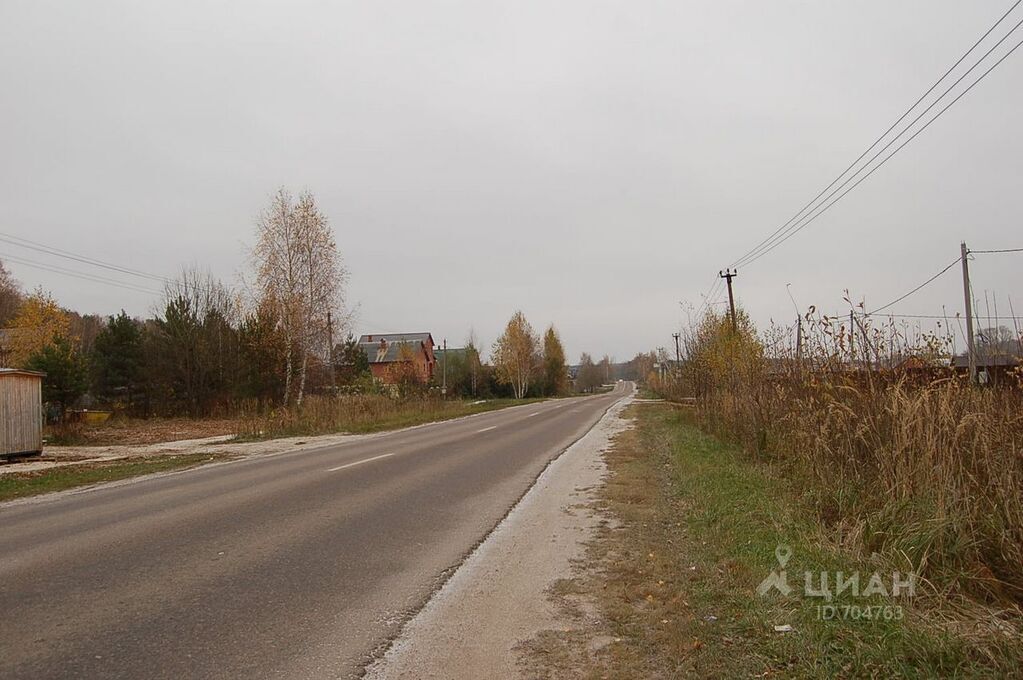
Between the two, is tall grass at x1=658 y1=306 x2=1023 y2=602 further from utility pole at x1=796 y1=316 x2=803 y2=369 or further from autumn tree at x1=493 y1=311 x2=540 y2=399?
autumn tree at x1=493 y1=311 x2=540 y2=399

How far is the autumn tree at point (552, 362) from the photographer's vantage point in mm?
89625

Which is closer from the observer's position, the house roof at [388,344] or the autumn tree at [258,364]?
the autumn tree at [258,364]

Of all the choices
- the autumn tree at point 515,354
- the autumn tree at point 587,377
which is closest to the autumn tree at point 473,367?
the autumn tree at point 515,354

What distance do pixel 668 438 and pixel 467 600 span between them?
15.4m

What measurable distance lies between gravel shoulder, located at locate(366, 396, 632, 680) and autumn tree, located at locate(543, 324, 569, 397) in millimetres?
79529

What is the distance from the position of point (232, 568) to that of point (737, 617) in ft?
15.2

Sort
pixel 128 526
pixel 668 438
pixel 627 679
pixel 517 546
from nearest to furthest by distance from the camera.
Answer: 1. pixel 627 679
2. pixel 517 546
3. pixel 128 526
4. pixel 668 438

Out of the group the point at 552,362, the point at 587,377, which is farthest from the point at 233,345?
the point at 587,377

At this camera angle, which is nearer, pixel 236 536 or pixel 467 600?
pixel 467 600

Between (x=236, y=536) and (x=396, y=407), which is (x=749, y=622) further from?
(x=396, y=407)

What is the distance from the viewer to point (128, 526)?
8531 millimetres

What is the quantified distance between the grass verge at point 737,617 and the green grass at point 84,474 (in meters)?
11.2

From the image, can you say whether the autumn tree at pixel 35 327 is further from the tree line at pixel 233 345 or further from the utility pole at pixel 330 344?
the utility pole at pixel 330 344

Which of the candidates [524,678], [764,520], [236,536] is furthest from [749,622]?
[236,536]
